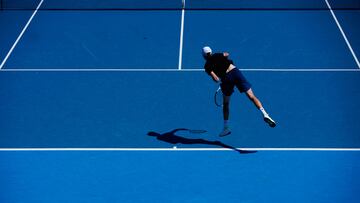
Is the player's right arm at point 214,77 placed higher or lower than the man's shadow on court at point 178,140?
higher

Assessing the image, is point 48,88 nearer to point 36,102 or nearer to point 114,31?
point 36,102

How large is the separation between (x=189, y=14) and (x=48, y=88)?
5356mm

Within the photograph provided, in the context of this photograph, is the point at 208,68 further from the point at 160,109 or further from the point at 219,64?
the point at 160,109

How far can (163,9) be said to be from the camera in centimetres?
1958

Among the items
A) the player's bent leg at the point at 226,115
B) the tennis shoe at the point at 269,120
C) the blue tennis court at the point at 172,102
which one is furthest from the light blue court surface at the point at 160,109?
the tennis shoe at the point at 269,120

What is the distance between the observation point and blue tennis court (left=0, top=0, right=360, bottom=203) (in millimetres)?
11305

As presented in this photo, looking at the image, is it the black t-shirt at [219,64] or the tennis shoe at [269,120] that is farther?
the black t-shirt at [219,64]

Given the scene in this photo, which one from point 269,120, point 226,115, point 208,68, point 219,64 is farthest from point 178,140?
point 269,120

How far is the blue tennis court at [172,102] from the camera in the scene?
37.1 ft

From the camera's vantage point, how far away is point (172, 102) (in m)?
14.5

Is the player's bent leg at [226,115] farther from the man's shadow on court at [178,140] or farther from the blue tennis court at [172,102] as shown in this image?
the man's shadow on court at [178,140]
